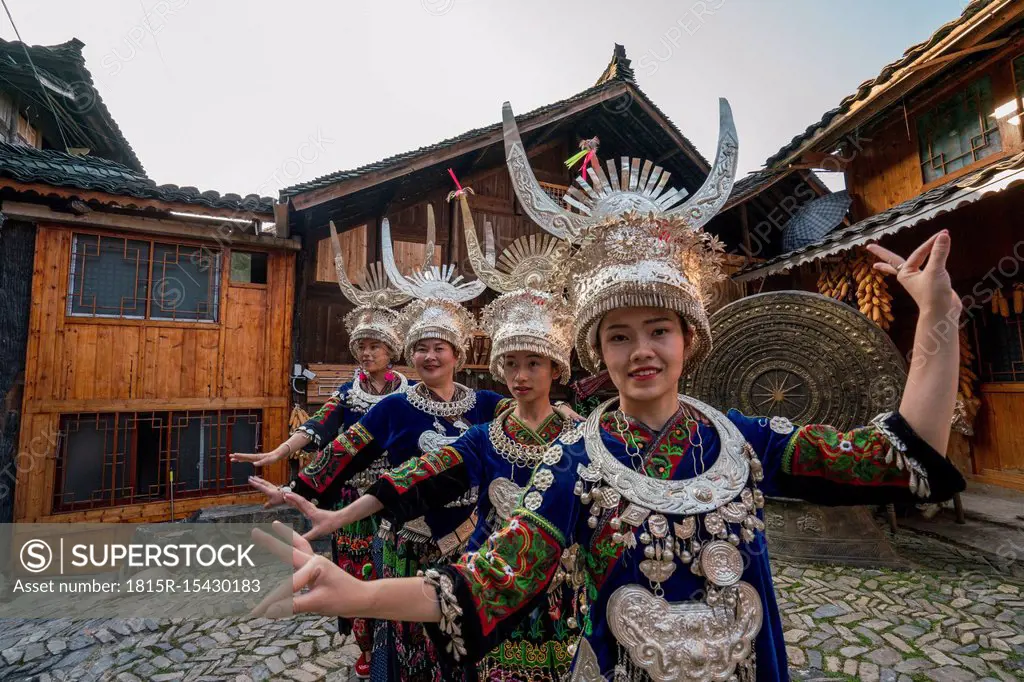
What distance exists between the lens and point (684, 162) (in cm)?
1038

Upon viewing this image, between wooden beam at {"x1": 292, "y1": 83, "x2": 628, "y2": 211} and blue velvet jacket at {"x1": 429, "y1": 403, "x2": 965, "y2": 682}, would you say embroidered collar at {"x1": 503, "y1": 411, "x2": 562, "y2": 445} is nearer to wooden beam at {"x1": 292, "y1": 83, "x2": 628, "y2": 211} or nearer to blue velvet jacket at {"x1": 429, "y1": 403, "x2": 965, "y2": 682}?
blue velvet jacket at {"x1": 429, "y1": 403, "x2": 965, "y2": 682}

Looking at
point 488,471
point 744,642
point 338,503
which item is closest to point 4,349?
point 338,503

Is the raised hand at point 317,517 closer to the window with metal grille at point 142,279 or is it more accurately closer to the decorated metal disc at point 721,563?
the decorated metal disc at point 721,563

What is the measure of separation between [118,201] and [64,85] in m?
6.03

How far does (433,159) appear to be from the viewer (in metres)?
8.05

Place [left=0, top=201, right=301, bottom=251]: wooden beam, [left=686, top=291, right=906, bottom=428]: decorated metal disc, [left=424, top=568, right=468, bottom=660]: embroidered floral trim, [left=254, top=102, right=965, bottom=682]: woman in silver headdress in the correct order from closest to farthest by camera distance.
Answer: [left=424, top=568, right=468, bottom=660]: embroidered floral trim
[left=254, top=102, right=965, bottom=682]: woman in silver headdress
[left=686, top=291, right=906, bottom=428]: decorated metal disc
[left=0, top=201, right=301, bottom=251]: wooden beam

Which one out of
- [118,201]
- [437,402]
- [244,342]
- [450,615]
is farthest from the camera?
[244,342]

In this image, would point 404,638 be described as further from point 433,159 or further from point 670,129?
point 670,129

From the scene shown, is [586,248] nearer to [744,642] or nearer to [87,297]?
[744,642]

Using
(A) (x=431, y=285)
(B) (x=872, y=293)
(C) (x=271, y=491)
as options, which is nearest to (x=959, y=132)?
(B) (x=872, y=293)

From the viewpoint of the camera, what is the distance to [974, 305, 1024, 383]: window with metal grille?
6895 mm

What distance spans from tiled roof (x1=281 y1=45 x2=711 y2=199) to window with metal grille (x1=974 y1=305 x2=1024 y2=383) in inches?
216

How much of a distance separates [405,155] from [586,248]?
691 cm

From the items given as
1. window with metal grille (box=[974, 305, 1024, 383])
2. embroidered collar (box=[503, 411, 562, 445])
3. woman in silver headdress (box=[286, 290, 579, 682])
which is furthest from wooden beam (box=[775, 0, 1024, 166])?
embroidered collar (box=[503, 411, 562, 445])
